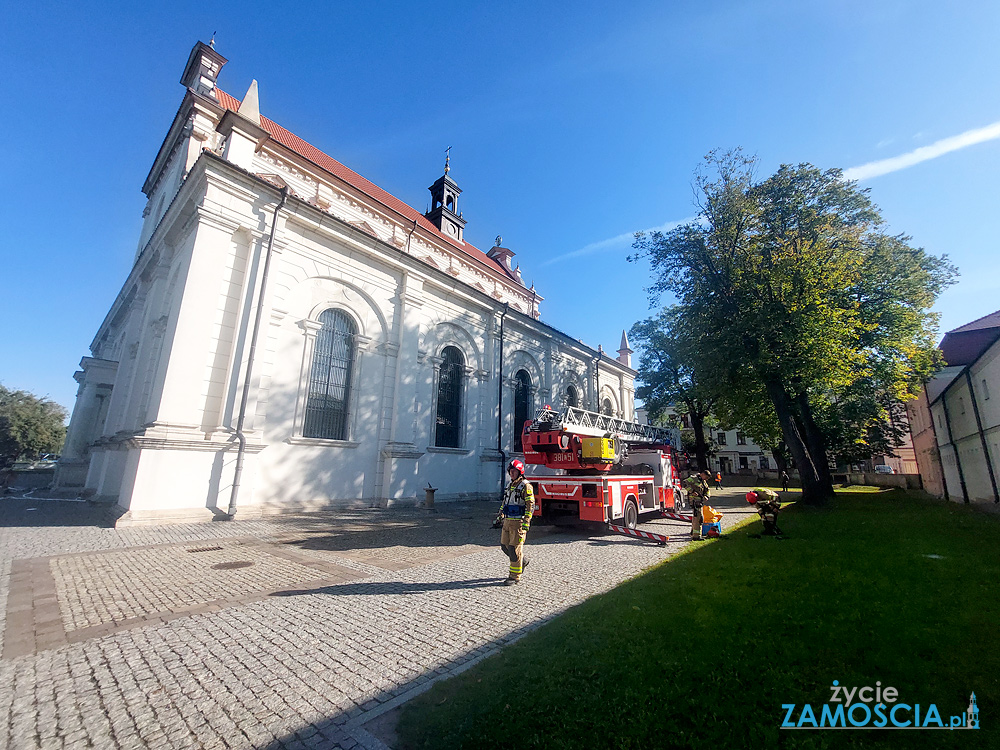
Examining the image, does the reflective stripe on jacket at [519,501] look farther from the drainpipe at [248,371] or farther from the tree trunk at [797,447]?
the tree trunk at [797,447]

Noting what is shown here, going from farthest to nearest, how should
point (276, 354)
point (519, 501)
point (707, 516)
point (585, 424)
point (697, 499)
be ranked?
point (276, 354) < point (585, 424) < point (697, 499) < point (707, 516) < point (519, 501)

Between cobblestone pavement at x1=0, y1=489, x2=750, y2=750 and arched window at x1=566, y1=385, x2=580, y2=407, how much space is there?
764 inches

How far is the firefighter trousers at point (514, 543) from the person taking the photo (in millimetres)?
6207

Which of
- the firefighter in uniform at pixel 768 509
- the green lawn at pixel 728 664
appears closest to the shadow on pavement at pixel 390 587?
the green lawn at pixel 728 664

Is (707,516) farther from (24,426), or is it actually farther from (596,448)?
(24,426)

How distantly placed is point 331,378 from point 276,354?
2.04 meters

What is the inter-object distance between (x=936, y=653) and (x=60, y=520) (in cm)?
1702

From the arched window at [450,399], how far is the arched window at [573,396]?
10525 millimetres

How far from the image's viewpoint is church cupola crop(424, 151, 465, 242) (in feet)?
96.0

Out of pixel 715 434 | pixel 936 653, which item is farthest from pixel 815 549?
pixel 715 434

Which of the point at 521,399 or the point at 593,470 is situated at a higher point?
the point at 521,399

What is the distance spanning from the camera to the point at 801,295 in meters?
15.0

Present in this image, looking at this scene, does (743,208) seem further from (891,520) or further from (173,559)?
(173,559)

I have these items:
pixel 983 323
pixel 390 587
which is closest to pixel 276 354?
pixel 390 587
